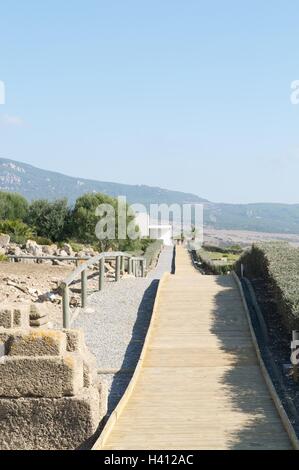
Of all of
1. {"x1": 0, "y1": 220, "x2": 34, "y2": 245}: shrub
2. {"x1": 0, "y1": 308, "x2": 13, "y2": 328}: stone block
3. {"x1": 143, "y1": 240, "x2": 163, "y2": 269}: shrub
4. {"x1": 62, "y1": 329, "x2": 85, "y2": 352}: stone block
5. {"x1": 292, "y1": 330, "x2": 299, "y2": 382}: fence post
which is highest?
{"x1": 0, "y1": 220, "x2": 34, "y2": 245}: shrub

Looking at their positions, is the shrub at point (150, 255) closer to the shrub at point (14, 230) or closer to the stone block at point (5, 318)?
the shrub at point (14, 230)

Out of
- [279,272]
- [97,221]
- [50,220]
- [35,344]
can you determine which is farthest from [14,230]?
[35,344]

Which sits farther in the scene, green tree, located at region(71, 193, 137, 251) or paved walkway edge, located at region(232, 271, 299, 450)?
green tree, located at region(71, 193, 137, 251)

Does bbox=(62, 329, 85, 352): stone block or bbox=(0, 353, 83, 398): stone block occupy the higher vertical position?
bbox=(62, 329, 85, 352): stone block

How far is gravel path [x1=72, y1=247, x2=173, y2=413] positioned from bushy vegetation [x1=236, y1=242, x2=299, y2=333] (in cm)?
289

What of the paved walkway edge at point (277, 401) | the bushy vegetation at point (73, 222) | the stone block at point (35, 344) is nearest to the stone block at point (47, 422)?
the stone block at point (35, 344)

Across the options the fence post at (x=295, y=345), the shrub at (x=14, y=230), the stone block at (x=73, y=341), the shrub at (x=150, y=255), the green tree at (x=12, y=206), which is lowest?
the shrub at (x=150, y=255)

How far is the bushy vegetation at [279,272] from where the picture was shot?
1090 centimetres

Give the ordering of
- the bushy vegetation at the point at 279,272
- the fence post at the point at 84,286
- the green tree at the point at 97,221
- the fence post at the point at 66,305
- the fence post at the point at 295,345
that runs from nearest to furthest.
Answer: the fence post at the point at 295,345 → the bushy vegetation at the point at 279,272 → the fence post at the point at 66,305 → the fence post at the point at 84,286 → the green tree at the point at 97,221

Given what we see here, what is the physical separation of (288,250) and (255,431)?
1101cm

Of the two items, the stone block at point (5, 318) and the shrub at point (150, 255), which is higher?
the stone block at point (5, 318)

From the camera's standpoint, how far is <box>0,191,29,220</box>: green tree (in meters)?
70.1

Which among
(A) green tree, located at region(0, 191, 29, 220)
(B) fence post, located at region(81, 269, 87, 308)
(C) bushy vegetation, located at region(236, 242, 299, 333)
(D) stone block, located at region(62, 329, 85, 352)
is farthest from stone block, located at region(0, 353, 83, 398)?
(A) green tree, located at region(0, 191, 29, 220)

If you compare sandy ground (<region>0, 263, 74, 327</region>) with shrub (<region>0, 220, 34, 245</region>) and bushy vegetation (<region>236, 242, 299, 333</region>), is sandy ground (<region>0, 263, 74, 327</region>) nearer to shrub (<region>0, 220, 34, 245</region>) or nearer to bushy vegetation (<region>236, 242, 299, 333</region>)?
bushy vegetation (<region>236, 242, 299, 333</region>)
